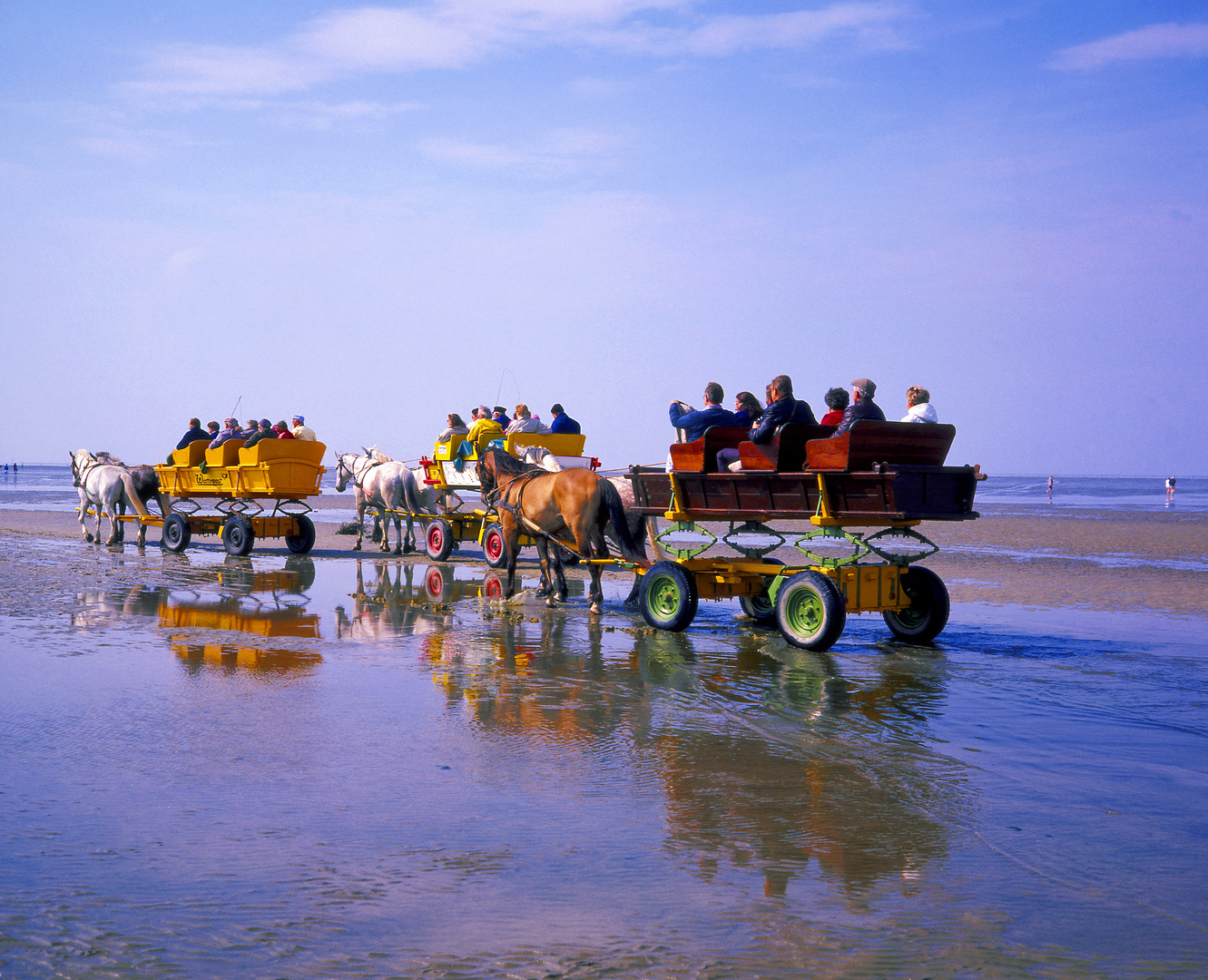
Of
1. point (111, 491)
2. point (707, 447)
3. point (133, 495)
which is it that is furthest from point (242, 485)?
point (707, 447)

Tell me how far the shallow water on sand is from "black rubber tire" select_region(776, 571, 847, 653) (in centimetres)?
20

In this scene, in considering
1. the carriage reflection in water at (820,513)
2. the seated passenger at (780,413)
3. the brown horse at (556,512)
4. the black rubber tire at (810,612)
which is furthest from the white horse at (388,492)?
the black rubber tire at (810,612)

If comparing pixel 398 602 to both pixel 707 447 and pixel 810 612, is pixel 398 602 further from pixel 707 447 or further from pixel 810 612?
pixel 810 612

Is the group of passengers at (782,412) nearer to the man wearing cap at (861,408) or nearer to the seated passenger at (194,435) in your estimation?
the man wearing cap at (861,408)

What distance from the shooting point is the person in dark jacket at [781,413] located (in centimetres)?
1026

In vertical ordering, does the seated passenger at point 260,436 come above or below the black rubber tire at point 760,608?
above

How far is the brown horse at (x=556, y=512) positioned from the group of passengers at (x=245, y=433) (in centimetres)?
611

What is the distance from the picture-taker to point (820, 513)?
9.84 m

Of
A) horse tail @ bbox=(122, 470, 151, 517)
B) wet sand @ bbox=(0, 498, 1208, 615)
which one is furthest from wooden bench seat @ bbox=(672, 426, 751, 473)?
horse tail @ bbox=(122, 470, 151, 517)

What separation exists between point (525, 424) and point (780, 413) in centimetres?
813

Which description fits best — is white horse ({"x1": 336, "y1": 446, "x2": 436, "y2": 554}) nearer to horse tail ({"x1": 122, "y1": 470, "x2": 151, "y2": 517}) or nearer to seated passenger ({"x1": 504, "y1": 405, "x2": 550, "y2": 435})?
seated passenger ({"x1": 504, "y1": 405, "x2": 550, "y2": 435})

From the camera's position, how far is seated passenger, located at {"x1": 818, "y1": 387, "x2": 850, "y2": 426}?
34.7 ft

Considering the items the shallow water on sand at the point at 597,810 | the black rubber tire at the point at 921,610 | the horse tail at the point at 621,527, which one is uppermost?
the horse tail at the point at 621,527

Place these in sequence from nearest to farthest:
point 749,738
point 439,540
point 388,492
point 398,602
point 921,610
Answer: point 749,738
point 921,610
point 398,602
point 439,540
point 388,492
